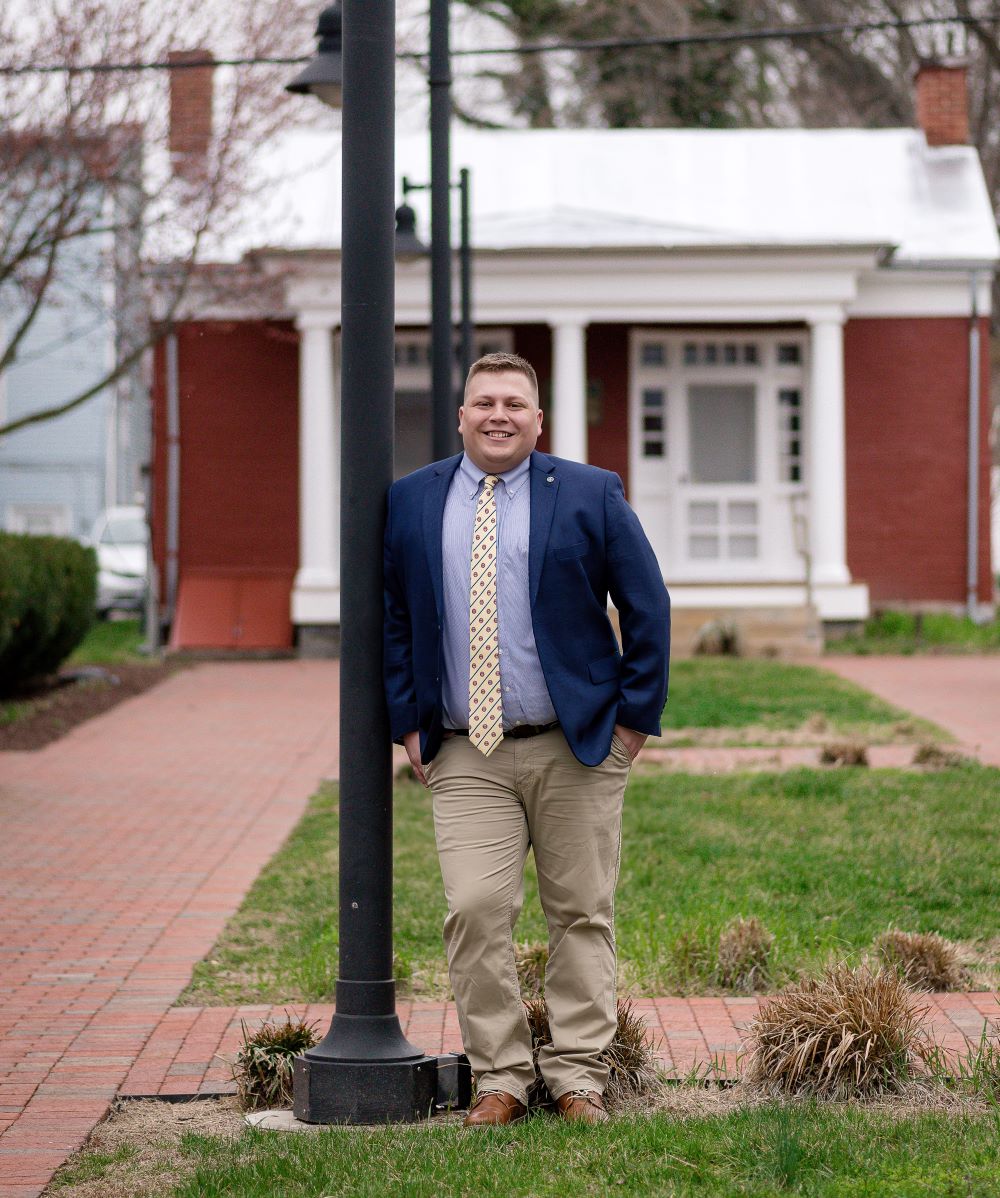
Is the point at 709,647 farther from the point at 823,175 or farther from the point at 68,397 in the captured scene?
the point at 68,397

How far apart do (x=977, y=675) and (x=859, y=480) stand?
4.91 metres

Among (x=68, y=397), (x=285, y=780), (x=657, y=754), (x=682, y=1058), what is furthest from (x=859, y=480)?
(x=68, y=397)

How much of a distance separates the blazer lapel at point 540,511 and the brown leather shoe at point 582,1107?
4.10 feet

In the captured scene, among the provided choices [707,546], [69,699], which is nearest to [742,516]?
[707,546]

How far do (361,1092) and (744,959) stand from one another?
1.81m

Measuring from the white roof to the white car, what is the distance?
7081 mm

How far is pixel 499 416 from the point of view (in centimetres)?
452

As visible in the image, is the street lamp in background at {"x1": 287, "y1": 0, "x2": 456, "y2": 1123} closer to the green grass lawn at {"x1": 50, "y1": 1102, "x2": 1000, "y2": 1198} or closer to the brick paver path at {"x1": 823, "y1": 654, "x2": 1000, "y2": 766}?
the green grass lawn at {"x1": 50, "y1": 1102, "x2": 1000, "y2": 1198}

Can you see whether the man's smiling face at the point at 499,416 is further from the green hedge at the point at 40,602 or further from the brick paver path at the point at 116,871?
the green hedge at the point at 40,602

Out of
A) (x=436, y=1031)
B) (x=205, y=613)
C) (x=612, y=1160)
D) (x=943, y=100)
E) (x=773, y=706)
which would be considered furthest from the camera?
(x=943, y=100)

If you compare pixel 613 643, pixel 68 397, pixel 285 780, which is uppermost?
pixel 68 397

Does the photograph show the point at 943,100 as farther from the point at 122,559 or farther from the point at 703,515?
the point at 122,559

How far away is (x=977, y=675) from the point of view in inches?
670

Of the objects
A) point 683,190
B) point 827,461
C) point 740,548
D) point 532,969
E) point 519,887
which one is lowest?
point 532,969
